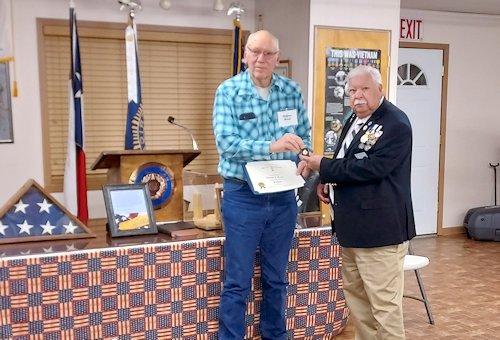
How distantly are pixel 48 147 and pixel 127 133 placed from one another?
94 centimetres

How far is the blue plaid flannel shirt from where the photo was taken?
2.21m

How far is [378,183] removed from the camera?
6.72 feet

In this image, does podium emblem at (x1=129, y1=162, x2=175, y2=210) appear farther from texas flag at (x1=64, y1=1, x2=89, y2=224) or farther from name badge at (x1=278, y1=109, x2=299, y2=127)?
texas flag at (x1=64, y1=1, x2=89, y2=224)

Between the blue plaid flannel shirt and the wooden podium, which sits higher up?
the blue plaid flannel shirt

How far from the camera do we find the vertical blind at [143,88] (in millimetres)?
4363

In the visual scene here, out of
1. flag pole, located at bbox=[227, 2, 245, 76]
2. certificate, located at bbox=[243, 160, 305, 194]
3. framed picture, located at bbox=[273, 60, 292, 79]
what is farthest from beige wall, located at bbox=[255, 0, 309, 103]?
certificate, located at bbox=[243, 160, 305, 194]

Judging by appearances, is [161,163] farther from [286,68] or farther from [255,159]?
[286,68]

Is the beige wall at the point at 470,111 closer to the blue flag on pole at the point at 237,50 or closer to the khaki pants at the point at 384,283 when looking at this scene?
the blue flag on pole at the point at 237,50

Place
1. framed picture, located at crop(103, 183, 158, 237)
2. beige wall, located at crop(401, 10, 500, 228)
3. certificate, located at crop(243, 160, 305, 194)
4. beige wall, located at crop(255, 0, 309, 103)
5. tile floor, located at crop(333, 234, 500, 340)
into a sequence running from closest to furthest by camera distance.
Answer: certificate, located at crop(243, 160, 305, 194)
framed picture, located at crop(103, 183, 158, 237)
tile floor, located at crop(333, 234, 500, 340)
beige wall, located at crop(255, 0, 309, 103)
beige wall, located at crop(401, 10, 500, 228)

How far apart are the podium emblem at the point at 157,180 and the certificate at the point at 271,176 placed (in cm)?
68

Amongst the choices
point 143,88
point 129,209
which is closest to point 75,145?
point 143,88

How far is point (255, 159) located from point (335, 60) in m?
2.33

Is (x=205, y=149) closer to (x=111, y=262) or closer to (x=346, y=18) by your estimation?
(x=346, y=18)

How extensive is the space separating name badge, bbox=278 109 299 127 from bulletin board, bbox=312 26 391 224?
2.00 m
